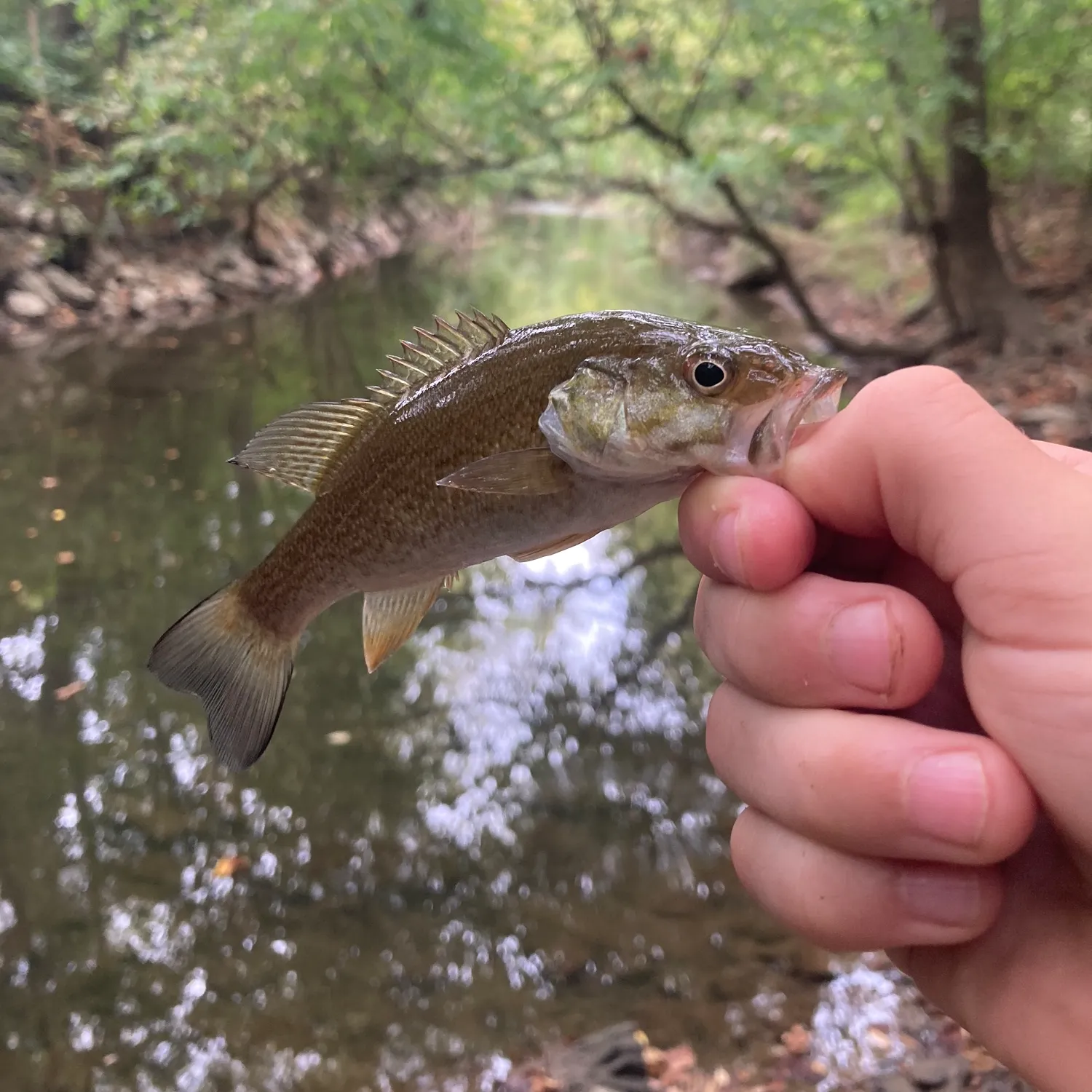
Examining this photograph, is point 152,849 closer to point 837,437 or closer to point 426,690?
point 426,690

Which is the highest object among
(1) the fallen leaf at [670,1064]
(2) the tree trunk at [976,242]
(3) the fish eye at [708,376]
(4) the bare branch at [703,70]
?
(4) the bare branch at [703,70]

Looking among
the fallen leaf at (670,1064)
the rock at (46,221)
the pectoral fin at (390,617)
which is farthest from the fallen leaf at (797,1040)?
the rock at (46,221)

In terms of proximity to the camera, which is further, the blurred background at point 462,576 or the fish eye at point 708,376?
the blurred background at point 462,576

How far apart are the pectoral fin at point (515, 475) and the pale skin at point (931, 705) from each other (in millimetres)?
257

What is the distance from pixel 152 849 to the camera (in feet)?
13.8

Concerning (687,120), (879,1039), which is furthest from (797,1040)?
(687,120)

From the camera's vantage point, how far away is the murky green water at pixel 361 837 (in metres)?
3.37

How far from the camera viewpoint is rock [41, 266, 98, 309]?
14570mm

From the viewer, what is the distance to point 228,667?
1889 millimetres

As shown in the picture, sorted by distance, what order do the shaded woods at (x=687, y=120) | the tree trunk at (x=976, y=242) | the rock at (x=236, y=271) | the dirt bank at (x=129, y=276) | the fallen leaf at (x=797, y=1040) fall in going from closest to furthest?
the fallen leaf at (x=797, y=1040)
the shaded woods at (x=687, y=120)
the tree trunk at (x=976, y=242)
the dirt bank at (x=129, y=276)
the rock at (x=236, y=271)

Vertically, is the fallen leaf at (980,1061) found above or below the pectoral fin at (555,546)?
below

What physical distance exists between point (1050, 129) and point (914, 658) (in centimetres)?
1042

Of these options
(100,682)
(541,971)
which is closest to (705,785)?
(541,971)

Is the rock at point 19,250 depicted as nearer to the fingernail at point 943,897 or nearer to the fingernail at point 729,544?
the fingernail at point 729,544
